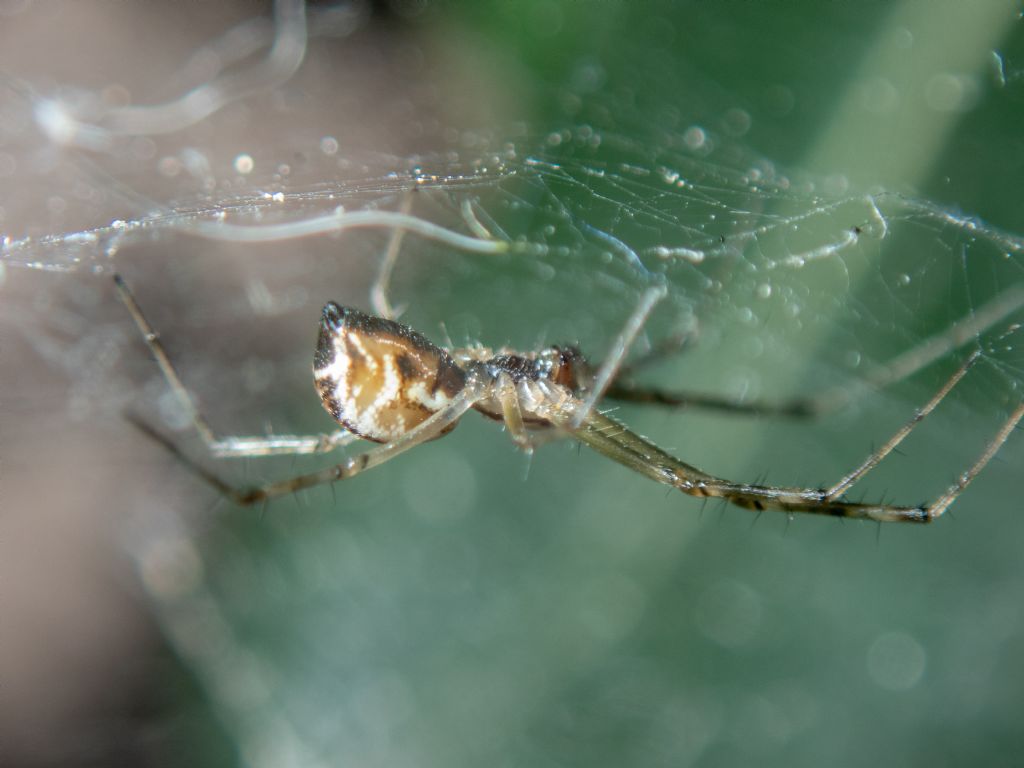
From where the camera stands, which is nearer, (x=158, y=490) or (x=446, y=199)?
(x=446, y=199)

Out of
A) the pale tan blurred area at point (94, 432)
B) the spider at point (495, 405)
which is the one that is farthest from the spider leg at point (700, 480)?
the pale tan blurred area at point (94, 432)

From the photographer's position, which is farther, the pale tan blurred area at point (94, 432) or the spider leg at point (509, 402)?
the pale tan blurred area at point (94, 432)

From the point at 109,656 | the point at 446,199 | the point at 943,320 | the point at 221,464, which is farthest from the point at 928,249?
the point at 109,656

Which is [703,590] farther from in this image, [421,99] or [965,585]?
[421,99]

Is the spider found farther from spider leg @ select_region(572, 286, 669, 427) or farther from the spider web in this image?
the spider web

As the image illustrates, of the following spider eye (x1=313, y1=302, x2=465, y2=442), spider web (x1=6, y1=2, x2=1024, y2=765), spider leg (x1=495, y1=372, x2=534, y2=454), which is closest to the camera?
spider eye (x1=313, y1=302, x2=465, y2=442)

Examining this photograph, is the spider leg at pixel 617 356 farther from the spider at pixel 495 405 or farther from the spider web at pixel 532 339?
the spider web at pixel 532 339

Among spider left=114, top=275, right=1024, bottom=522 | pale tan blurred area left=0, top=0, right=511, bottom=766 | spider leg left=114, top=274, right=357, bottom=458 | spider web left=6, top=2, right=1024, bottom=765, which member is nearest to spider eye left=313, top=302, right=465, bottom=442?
spider left=114, top=275, right=1024, bottom=522
